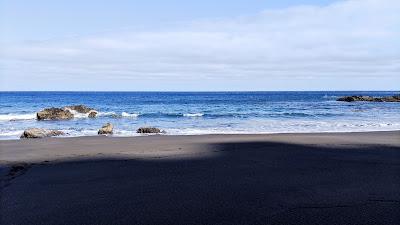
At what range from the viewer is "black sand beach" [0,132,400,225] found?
20.9 feet

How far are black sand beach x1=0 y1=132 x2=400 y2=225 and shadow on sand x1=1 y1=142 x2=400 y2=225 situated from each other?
0.02 metres

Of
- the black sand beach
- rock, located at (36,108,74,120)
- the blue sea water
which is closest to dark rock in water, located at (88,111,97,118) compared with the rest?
the blue sea water

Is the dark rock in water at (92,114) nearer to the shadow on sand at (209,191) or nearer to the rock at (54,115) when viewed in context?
the rock at (54,115)

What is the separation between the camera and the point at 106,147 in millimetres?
15500

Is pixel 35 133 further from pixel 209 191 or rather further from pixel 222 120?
pixel 222 120

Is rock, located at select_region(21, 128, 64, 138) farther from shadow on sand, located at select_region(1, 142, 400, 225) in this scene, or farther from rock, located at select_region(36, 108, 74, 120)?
rock, located at select_region(36, 108, 74, 120)

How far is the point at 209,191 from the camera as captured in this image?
7816mm

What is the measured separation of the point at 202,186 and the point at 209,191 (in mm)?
438

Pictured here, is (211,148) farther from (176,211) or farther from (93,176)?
(176,211)

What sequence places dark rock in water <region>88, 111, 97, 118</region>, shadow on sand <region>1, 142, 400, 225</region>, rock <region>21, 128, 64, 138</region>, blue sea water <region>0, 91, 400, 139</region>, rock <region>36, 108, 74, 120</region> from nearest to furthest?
shadow on sand <region>1, 142, 400, 225</region> < rock <region>21, 128, 64, 138</region> < blue sea water <region>0, 91, 400, 139</region> < rock <region>36, 108, 74, 120</region> < dark rock in water <region>88, 111, 97, 118</region>

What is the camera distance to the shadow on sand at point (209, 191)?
20.7 feet

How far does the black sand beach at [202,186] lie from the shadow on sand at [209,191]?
0.02 meters

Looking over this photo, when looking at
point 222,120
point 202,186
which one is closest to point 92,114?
point 222,120

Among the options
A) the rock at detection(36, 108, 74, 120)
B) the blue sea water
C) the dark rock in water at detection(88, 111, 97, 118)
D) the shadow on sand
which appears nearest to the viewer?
the shadow on sand
